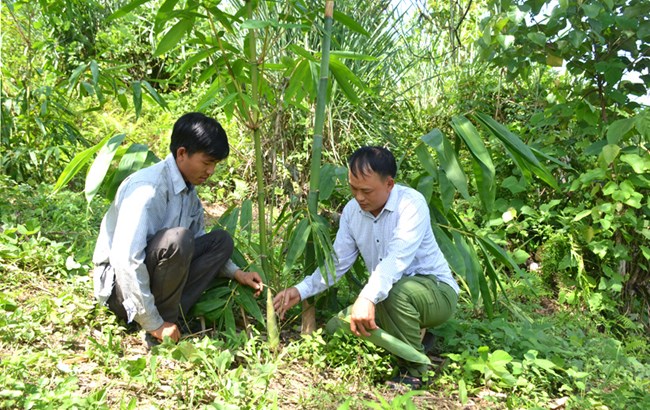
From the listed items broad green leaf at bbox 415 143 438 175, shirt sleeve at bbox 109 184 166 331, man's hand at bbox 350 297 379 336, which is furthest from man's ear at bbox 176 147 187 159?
broad green leaf at bbox 415 143 438 175

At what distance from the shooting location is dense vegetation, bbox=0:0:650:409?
213 cm

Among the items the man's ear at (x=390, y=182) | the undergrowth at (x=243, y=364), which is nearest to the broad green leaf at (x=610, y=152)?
the undergrowth at (x=243, y=364)

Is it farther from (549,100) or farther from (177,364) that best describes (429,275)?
(549,100)

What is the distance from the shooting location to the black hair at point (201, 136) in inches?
85.4

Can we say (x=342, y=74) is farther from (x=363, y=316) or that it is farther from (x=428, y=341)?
(x=428, y=341)

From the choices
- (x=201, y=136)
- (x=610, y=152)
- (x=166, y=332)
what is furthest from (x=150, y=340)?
(x=610, y=152)

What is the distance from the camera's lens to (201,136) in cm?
217

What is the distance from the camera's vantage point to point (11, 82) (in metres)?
4.49

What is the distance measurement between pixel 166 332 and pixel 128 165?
26.2 inches

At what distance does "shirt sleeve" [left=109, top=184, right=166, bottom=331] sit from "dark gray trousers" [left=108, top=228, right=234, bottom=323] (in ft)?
0.15

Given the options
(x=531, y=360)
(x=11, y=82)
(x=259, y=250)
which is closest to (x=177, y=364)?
(x=259, y=250)

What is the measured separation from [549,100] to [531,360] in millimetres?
2151

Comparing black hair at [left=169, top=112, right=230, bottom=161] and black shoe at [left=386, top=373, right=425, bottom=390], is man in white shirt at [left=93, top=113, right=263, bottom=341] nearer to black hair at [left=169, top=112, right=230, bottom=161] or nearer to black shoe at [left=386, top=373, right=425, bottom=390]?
black hair at [left=169, top=112, right=230, bottom=161]

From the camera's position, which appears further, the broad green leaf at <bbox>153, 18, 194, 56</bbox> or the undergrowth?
the broad green leaf at <bbox>153, 18, 194, 56</bbox>
